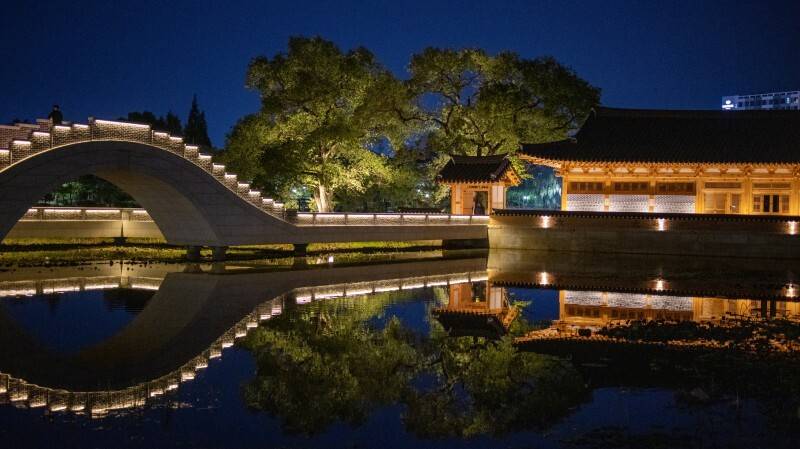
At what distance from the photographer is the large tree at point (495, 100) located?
48.5 metres

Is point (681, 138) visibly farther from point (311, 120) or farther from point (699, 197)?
point (311, 120)

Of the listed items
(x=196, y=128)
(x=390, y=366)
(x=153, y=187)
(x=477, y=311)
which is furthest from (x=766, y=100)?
(x=390, y=366)

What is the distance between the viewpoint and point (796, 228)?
36188 millimetres

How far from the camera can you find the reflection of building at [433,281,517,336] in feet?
53.3

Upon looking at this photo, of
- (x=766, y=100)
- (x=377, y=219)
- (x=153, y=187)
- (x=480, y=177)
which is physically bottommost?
(x=377, y=219)

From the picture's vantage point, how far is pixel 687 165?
40406 mm

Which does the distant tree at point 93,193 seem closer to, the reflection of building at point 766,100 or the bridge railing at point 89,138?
the bridge railing at point 89,138

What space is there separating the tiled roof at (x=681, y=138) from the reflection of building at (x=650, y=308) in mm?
21039

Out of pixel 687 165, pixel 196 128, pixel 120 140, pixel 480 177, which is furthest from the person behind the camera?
pixel 196 128

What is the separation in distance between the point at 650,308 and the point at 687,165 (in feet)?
78.6

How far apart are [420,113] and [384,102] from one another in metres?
4.03

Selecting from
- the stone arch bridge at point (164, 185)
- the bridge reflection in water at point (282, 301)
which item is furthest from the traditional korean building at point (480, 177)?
the bridge reflection in water at point (282, 301)

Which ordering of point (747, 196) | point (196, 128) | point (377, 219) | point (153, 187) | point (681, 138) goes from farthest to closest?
point (196, 128) < point (681, 138) < point (747, 196) < point (377, 219) < point (153, 187)

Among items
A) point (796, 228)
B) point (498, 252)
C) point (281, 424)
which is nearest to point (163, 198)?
point (498, 252)
